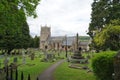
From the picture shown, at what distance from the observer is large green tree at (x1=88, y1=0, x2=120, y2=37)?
45850 millimetres

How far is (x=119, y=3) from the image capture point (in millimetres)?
45969

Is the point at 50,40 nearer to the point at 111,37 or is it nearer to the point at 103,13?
the point at 103,13

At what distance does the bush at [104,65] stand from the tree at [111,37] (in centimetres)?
2056

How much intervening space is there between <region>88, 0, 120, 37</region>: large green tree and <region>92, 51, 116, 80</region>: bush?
25.6 m

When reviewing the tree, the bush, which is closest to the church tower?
the tree

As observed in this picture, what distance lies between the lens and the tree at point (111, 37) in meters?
40.9

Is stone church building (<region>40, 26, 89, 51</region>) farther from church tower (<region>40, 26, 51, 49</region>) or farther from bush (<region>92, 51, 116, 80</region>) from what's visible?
bush (<region>92, 51, 116, 80</region>)

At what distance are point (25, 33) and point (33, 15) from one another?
145 feet

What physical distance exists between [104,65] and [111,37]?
75.1ft

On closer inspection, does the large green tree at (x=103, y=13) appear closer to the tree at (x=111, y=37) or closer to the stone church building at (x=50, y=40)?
the tree at (x=111, y=37)

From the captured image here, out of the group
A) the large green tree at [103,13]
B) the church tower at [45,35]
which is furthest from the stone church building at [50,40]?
the large green tree at [103,13]

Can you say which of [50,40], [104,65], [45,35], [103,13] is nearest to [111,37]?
[103,13]

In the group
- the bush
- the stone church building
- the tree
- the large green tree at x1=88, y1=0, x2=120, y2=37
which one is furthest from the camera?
the stone church building

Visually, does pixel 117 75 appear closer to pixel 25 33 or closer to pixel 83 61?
pixel 83 61
